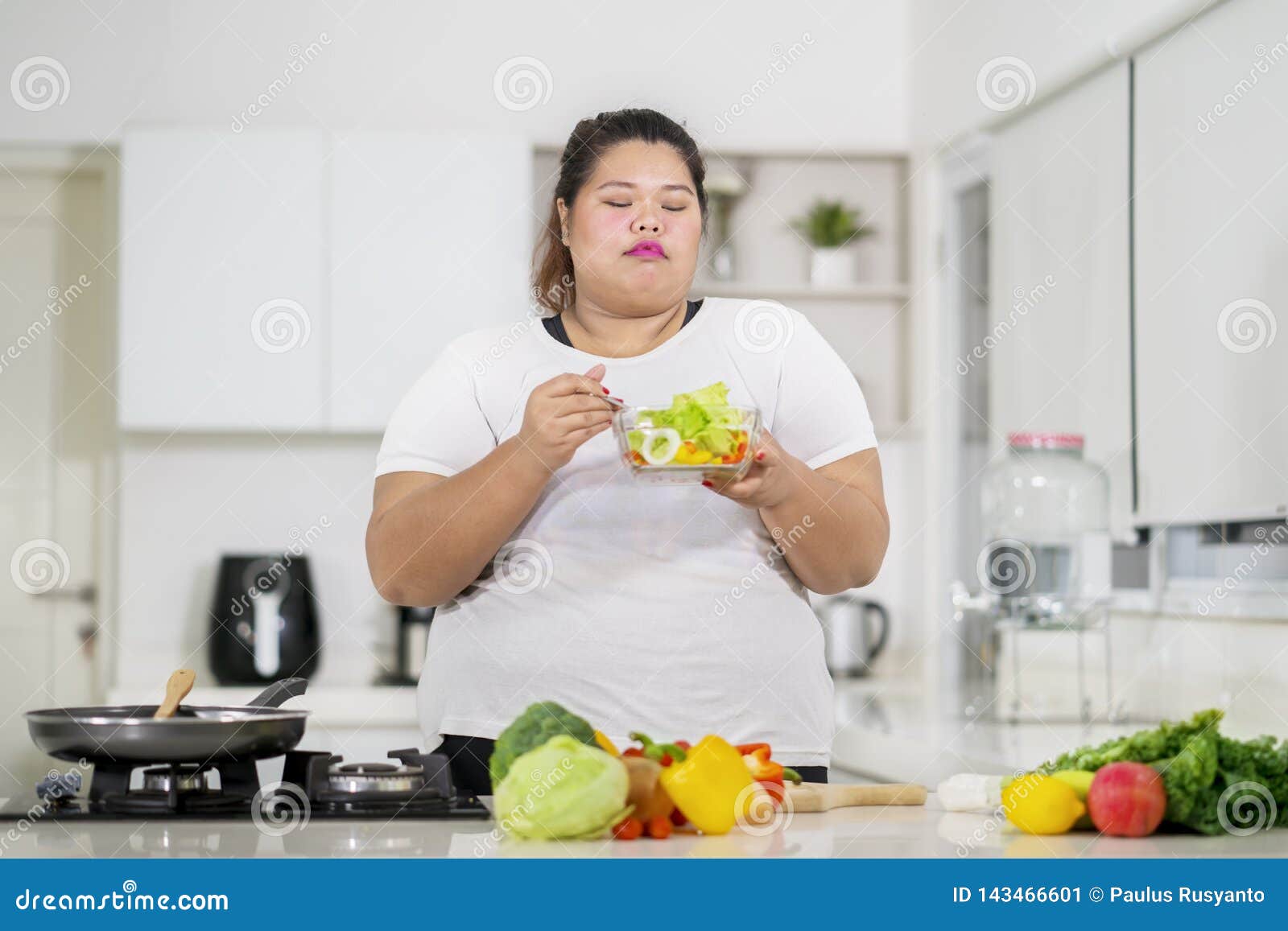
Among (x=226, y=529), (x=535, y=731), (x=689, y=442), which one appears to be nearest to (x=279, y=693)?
(x=535, y=731)

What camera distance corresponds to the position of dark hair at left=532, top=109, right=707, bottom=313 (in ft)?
5.17

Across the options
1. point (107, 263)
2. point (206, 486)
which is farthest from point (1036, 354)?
point (107, 263)

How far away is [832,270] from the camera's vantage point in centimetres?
378

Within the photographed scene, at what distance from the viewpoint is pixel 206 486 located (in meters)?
3.66

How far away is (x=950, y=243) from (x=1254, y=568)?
158 cm

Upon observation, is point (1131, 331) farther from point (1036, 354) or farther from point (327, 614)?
point (327, 614)

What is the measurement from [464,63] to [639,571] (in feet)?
8.59

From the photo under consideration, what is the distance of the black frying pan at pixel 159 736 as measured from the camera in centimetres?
108

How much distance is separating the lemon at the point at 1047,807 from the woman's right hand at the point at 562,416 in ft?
1.65

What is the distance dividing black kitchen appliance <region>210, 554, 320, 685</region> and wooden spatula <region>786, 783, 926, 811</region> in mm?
2298

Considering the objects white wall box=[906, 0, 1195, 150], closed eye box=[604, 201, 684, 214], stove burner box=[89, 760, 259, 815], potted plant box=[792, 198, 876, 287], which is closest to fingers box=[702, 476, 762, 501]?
closed eye box=[604, 201, 684, 214]

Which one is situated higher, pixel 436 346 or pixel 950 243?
pixel 950 243

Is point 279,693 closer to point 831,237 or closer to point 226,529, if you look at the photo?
point 226,529

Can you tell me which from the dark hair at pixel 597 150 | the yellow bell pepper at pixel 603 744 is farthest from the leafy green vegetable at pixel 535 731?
the dark hair at pixel 597 150
